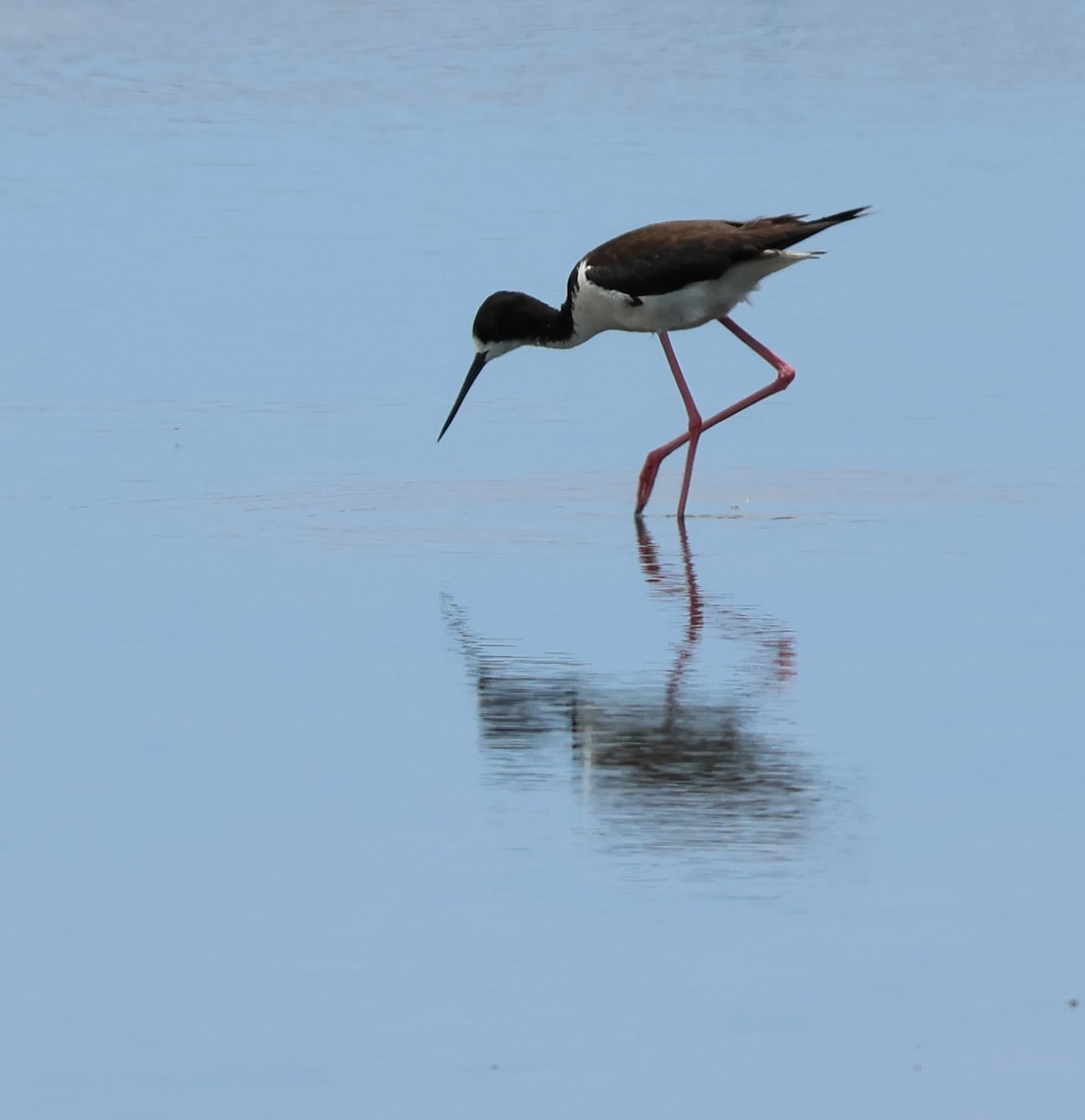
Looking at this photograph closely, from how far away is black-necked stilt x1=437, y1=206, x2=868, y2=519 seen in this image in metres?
11.8

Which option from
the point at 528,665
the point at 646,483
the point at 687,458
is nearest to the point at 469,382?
the point at 687,458

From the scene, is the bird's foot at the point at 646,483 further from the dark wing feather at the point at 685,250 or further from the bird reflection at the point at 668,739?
the bird reflection at the point at 668,739

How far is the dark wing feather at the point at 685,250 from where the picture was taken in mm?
11805

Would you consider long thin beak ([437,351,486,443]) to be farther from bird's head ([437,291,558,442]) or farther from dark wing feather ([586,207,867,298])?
dark wing feather ([586,207,867,298])

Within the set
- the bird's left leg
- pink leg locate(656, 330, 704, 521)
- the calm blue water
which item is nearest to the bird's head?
the calm blue water

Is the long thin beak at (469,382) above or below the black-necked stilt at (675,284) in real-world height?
below

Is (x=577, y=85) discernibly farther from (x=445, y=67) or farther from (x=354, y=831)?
(x=354, y=831)

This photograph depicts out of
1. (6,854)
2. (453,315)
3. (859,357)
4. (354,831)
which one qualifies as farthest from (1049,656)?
(453,315)

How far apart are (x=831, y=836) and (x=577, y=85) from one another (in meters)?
21.3

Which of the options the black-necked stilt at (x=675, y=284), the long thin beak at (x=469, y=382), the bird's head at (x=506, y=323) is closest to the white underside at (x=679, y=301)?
the black-necked stilt at (x=675, y=284)

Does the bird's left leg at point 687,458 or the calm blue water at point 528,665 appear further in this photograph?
the bird's left leg at point 687,458

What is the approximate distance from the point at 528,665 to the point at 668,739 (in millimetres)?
1055

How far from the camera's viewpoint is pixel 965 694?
8016 millimetres

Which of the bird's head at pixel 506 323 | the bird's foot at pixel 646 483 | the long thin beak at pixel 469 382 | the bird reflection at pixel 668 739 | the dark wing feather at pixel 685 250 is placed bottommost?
the bird reflection at pixel 668 739
